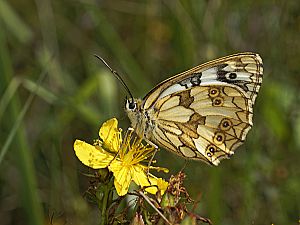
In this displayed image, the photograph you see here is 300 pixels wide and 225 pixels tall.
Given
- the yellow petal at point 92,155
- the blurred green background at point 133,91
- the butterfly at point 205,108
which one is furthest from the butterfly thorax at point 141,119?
the blurred green background at point 133,91

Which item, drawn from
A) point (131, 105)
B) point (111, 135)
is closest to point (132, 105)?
point (131, 105)

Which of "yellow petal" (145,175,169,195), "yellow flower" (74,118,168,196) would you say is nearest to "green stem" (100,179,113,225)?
"yellow flower" (74,118,168,196)

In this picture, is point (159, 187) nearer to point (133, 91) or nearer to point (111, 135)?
point (111, 135)

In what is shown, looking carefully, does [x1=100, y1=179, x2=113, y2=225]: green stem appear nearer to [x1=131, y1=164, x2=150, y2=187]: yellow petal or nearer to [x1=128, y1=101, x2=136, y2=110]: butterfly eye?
[x1=131, y1=164, x2=150, y2=187]: yellow petal

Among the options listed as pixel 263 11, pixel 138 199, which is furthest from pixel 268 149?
pixel 138 199

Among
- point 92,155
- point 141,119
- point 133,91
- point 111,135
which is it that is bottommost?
point 92,155

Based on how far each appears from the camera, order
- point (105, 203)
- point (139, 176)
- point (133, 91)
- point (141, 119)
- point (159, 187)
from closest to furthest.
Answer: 1. point (105, 203)
2. point (159, 187)
3. point (139, 176)
4. point (141, 119)
5. point (133, 91)
